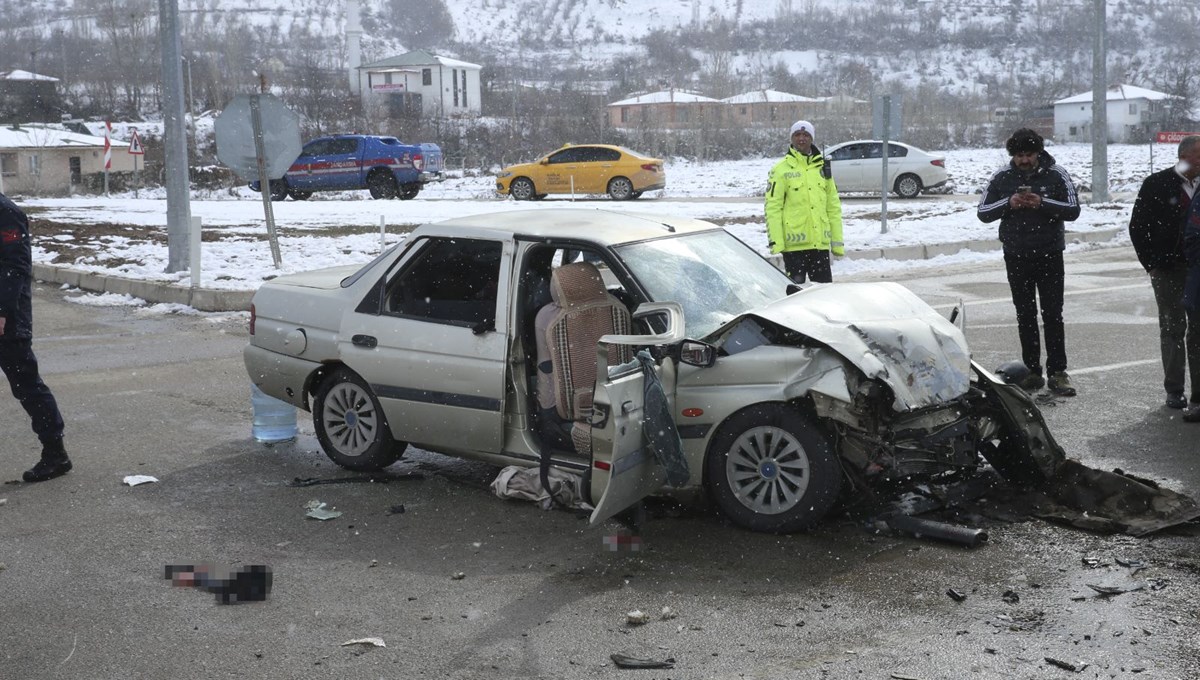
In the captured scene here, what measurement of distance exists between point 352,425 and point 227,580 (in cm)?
189

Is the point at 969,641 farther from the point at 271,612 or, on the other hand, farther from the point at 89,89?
the point at 89,89

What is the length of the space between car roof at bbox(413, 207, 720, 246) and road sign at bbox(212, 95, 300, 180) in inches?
380

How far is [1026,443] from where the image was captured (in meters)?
6.11

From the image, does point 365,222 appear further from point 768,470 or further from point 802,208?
point 768,470

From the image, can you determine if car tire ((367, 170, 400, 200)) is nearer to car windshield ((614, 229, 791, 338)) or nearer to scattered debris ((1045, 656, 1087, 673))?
car windshield ((614, 229, 791, 338))

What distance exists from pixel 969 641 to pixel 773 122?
72465 millimetres

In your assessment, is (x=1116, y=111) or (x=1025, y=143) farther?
(x=1116, y=111)

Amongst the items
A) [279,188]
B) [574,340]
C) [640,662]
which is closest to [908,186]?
[279,188]

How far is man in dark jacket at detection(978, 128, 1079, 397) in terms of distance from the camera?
885cm

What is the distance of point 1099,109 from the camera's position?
84.5ft

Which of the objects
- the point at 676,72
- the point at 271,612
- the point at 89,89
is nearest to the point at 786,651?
the point at 271,612

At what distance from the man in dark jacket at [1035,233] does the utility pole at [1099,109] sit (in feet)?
56.9

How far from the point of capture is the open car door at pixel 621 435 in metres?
5.41

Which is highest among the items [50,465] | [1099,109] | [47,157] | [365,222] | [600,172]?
[47,157]
